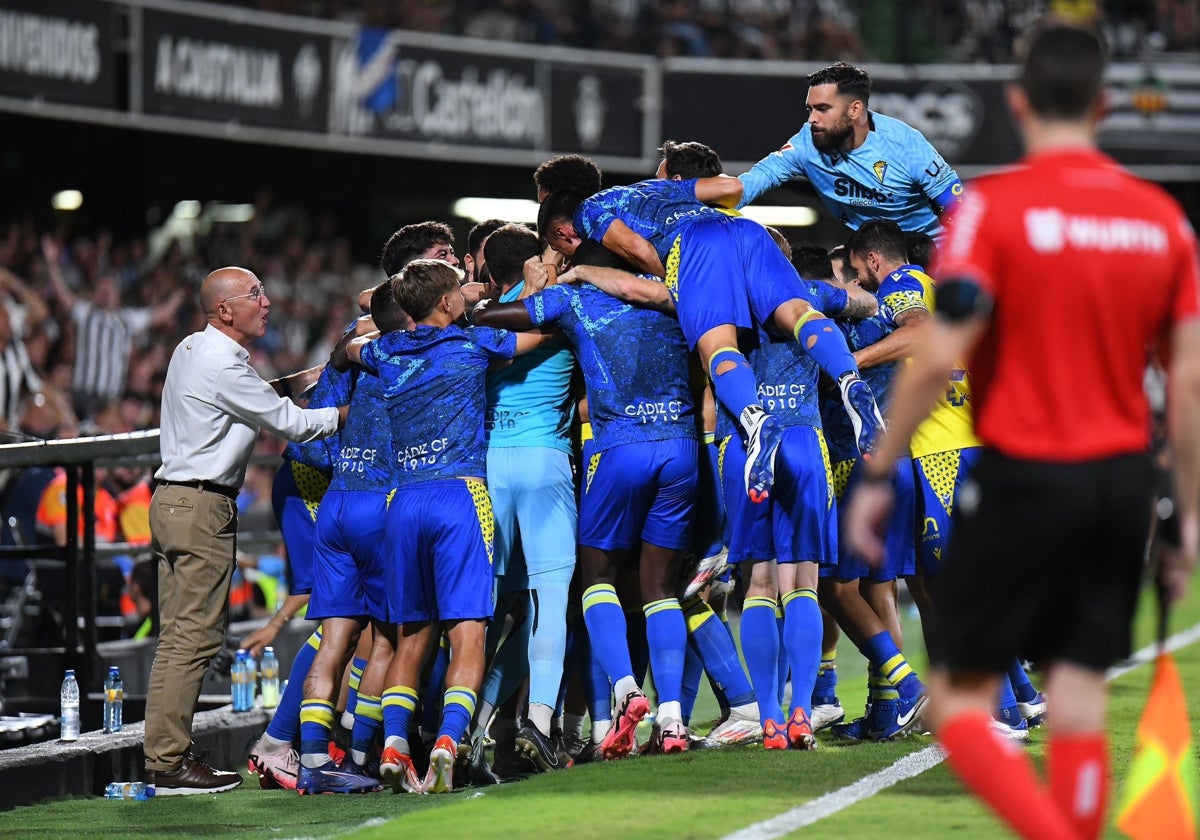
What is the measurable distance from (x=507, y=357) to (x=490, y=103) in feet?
40.0

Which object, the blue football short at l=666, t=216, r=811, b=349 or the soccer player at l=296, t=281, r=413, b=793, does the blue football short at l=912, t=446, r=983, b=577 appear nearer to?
the blue football short at l=666, t=216, r=811, b=349

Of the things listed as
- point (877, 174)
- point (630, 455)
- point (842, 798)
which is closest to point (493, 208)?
point (877, 174)

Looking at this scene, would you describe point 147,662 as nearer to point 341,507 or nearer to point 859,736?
point 341,507

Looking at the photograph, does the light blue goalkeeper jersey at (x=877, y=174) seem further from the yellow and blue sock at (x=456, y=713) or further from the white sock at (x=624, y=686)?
the yellow and blue sock at (x=456, y=713)

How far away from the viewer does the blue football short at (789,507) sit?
24.0 feet

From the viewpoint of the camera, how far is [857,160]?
333 inches

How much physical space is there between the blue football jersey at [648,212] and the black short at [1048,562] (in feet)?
12.2

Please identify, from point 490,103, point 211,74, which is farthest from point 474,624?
point 490,103

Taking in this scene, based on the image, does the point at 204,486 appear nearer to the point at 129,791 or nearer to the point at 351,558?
the point at 351,558

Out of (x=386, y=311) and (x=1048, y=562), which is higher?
(x=386, y=311)

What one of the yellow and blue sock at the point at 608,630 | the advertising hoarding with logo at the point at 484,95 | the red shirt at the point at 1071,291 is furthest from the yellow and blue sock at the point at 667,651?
the advertising hoarding with logo at the point at 484,95

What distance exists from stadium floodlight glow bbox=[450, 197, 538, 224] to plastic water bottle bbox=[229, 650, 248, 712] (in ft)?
46.1

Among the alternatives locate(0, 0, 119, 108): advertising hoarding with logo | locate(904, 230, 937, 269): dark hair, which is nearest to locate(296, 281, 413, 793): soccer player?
locate(904, 230, 937, 269): dark hair

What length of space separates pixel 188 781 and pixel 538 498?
72.4 inches
